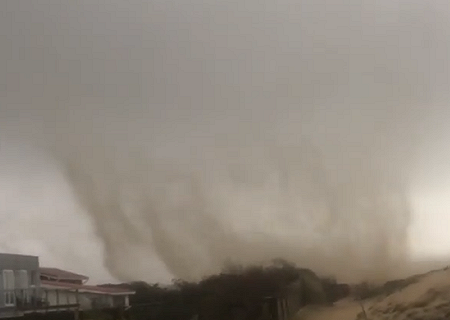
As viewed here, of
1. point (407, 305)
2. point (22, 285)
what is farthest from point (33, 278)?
point (407, 305)

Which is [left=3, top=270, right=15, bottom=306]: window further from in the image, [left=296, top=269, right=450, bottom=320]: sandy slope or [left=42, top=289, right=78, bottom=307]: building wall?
[left=296, top=269, right=450, bottom=320]: sandy slope

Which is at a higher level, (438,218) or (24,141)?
(24,141)

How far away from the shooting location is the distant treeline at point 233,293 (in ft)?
4.31

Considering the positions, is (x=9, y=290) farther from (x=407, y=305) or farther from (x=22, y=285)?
(x=407, y=305)

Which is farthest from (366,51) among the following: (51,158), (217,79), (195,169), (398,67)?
(51,158)

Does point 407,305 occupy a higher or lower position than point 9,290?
lower

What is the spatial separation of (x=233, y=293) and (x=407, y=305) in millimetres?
342

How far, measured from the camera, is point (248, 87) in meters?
1.39

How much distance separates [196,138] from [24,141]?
35 centimetres

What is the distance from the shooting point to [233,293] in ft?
4.34

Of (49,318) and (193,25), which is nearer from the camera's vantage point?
(49,318)

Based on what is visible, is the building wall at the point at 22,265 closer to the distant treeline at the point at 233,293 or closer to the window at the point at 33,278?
the window at the point at 33,278

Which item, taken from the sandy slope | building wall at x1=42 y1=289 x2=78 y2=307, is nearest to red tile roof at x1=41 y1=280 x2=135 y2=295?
building wall at x1=42 y1=289 x2=78 y2=307

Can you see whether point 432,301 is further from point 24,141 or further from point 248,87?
point 24,141
